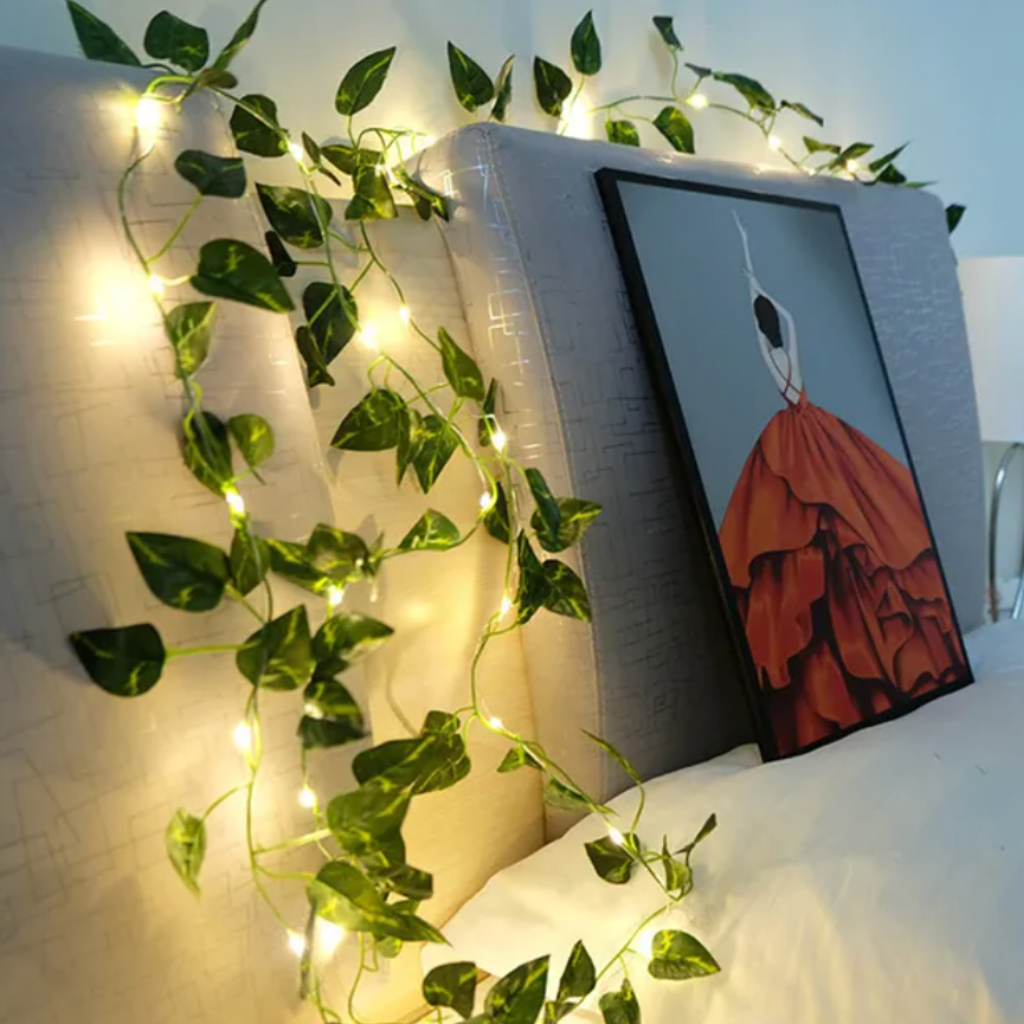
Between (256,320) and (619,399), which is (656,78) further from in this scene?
(256,320)

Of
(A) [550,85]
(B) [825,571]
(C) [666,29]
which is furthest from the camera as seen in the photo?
(C) [666,29]

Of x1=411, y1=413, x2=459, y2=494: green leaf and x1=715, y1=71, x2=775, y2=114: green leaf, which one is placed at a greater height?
x1=715, y1=71, x2=775, y2=114: green leaf

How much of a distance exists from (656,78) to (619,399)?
58cm

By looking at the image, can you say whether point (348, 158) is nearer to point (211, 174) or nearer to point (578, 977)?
point (211, 174)

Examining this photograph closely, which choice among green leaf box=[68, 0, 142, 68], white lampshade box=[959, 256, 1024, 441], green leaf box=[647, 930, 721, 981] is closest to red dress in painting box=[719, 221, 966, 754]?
green leaf box=[647, 930, 721, 981]

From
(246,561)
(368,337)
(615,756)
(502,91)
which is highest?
(502,91)

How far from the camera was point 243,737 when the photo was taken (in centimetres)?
64

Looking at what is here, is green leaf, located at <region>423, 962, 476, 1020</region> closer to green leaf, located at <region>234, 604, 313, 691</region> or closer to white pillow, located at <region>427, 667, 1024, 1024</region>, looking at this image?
white pillow, located at <region>427, 667, 1024, 1024</region>

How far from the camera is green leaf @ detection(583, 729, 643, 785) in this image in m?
0.80

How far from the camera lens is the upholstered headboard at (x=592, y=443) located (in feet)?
2.82

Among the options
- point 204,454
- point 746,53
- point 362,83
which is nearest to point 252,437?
point 204,454

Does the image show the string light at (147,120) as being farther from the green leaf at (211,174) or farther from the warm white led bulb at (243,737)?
the warm white led bulb at (243,737)

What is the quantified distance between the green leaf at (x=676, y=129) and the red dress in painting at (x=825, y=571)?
0.30 meters

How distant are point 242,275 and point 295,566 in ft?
0.59
